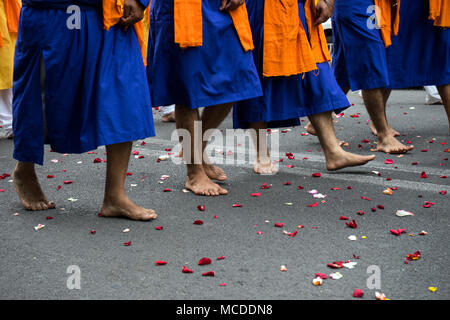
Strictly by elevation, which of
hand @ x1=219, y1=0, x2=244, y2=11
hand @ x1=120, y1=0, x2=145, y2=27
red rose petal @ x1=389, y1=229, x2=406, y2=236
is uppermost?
hand @ x1=120, y1=0, x2=145, y2=27

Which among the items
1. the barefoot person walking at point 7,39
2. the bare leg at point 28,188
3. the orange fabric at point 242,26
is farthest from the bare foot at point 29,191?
the barefoot person walking at point 7,39

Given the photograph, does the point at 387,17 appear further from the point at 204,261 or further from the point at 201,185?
the point at 204,261

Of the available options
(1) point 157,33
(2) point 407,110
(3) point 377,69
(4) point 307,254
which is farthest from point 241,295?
(2) point 407,110

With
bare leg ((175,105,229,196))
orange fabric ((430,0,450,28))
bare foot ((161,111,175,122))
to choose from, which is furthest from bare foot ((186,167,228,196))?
bare foot ((161,111,175,122))

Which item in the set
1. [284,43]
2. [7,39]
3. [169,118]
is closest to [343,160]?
[284,43]

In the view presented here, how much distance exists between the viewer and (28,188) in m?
3.59

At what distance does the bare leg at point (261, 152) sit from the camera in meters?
4.53

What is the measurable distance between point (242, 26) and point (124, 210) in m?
1.38

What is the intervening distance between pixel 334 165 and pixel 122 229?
173cm

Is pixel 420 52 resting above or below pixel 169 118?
above

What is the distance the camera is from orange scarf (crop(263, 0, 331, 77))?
425 cm

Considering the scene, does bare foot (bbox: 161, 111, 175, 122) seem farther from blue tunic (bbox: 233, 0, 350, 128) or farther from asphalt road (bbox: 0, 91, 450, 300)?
blue tunic (bbox: 233, 0, 350, 128)

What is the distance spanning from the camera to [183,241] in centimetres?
296

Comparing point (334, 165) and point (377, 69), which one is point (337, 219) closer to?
point (334, 165)
